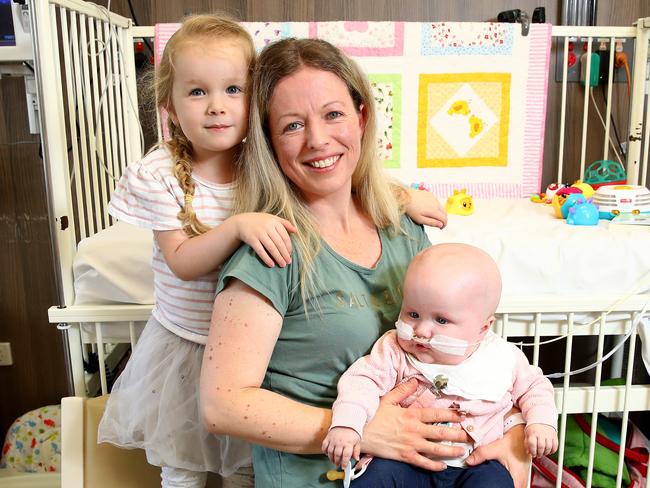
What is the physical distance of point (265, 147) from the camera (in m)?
1.04

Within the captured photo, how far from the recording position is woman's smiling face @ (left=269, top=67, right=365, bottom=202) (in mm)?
1013

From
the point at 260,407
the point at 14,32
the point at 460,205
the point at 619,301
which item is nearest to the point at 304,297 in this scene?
the point at 260,407

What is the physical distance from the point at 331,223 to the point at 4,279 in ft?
5.53

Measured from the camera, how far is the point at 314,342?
997 millimetres

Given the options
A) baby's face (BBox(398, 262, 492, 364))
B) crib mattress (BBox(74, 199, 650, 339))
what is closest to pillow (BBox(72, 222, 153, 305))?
crib mattress (BBox(74, 199, 650, 339))

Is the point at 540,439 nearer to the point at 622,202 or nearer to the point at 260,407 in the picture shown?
the point at 260,407

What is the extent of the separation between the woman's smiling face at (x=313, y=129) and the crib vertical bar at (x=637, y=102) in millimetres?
1569

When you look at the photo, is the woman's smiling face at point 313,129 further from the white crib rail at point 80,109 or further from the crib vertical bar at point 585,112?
the crib vertical bar at point 585,112

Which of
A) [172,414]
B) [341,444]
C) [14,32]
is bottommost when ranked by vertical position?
[172,414]

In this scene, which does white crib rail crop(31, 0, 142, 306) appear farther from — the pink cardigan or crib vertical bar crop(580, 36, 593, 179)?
crib vertical bar crop(580, 36, 593, 179)

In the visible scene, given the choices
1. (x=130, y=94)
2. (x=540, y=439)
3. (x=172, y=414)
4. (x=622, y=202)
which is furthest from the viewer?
(x=130, y=94)

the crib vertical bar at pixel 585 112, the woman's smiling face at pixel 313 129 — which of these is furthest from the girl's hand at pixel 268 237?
the crib vertical bar at pixel 585 112

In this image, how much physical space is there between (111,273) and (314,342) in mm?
647

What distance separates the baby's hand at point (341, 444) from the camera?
0.89m
